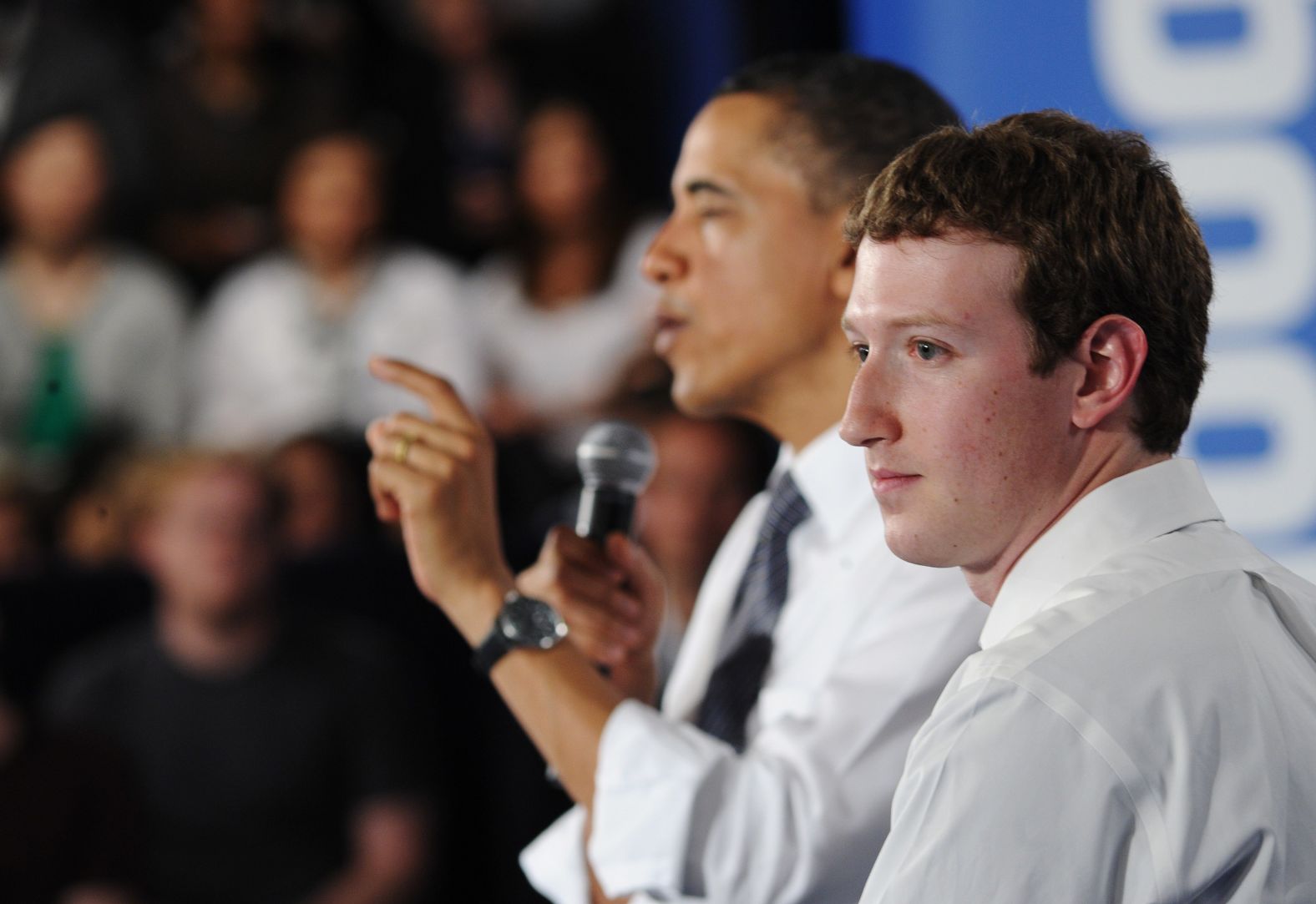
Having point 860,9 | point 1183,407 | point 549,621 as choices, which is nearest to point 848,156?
point 549,621

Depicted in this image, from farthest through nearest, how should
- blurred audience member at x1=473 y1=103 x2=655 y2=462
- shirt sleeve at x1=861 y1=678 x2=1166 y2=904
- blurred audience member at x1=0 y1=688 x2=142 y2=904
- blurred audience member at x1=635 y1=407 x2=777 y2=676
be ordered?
1. blurred audience member at x1=473 y1=103 x2=655 y2=462
2. blurred audience member at x1=635 y1=407 x2=777 y2=676
3. blurred audience member at x1=0 y1=688 x2=142 y2=904
4. shirt sleeve at x1=861 y1=678 x2=1166 y2=904

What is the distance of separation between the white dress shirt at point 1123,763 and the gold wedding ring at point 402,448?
27.3 inches

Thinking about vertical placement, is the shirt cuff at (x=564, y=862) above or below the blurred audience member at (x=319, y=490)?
above

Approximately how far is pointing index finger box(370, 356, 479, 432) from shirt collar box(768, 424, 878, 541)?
0.33 meters

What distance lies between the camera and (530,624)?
1397mm

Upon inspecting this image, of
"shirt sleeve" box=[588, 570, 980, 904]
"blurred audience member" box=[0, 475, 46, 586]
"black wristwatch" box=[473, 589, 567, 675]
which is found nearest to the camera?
"shirt sleeve" box=[588, 570, 980, 904]

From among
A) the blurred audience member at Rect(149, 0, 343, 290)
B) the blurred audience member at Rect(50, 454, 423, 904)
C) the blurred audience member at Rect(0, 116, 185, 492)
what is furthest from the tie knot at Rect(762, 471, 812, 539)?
the blurred audience member at Rect(149, 0, 343, 290)

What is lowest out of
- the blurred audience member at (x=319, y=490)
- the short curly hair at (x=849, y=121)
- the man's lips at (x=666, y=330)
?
the blurred audience member at (x=319, y=490)

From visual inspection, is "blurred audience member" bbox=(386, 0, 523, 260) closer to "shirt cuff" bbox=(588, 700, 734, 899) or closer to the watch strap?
the watch strap

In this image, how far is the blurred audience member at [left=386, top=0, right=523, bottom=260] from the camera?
4.66 metres

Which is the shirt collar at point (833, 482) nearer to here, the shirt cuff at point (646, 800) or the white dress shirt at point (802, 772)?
the white dress shirt at point (802, 772)

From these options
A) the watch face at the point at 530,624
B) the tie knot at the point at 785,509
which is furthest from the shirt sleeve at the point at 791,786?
the tie knot at the point at 785,509

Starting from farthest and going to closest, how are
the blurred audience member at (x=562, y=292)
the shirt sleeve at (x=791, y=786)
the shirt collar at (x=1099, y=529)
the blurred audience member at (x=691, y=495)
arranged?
the blurred audience member at (x=562, y=292) < the blurred audience member at (x=691, y=495) < the shirt sleeve at (x=791, y=786) < the shirt collar at (x=1099, y=529)

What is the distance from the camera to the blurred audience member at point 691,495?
3.47 metres
